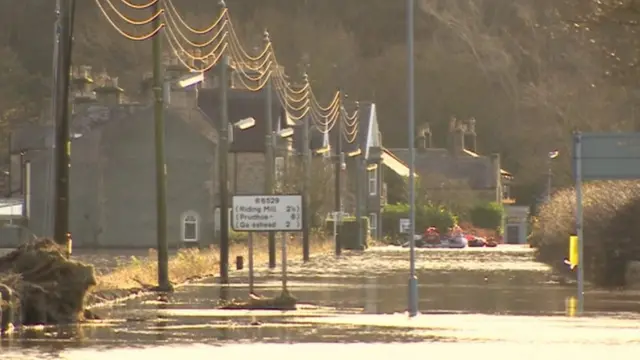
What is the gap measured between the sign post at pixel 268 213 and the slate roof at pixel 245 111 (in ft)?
176

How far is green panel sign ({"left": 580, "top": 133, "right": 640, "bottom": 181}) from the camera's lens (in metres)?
27.8

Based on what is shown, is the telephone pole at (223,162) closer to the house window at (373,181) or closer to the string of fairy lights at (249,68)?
the string of fairy lights at (249,68)

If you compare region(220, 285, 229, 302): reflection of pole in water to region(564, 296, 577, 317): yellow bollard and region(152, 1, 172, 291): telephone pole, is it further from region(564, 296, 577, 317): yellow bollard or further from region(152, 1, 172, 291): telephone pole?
region(564, 296, 577, 317): yellow bollard

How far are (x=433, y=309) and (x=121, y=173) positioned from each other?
169 feet

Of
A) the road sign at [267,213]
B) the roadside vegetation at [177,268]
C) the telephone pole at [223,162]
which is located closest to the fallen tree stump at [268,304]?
the road sign at [267,213]

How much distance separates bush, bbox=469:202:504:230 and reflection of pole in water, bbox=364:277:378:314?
69093 mm

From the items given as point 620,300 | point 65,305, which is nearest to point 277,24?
point 620,300

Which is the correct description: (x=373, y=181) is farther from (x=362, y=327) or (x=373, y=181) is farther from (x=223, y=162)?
(x=362, y=327)

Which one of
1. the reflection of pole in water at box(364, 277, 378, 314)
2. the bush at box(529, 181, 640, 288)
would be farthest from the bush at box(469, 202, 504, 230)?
the bush at box(529, 181, 640, 288)

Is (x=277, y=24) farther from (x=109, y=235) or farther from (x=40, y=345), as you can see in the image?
(x=40, y=345)

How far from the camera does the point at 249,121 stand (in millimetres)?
63562

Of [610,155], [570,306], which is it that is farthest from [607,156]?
[570,306]

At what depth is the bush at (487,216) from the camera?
117562mm

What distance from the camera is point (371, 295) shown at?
39000 mm
